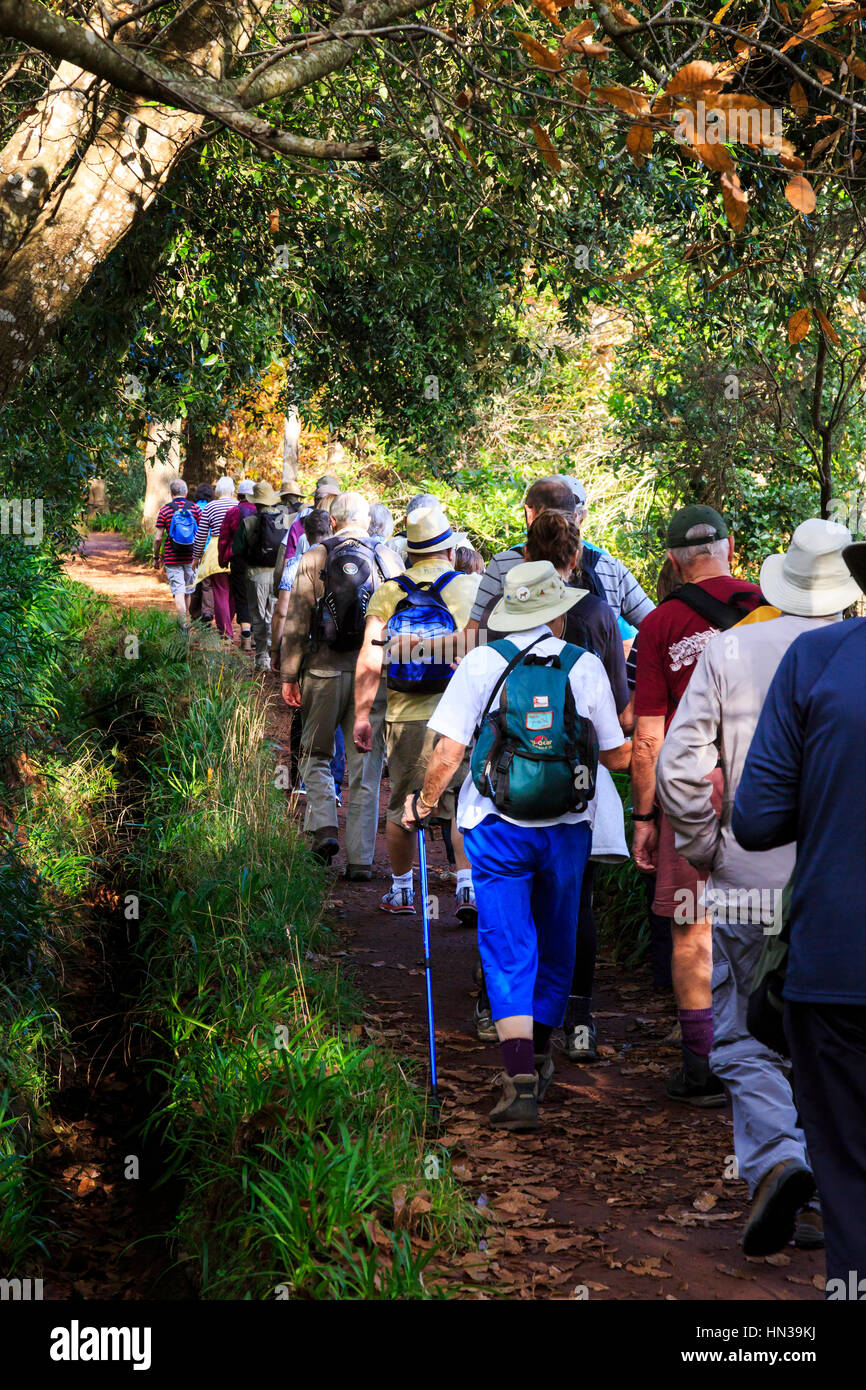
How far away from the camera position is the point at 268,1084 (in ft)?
15.9

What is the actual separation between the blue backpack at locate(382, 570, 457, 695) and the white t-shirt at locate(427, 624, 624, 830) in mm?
2265

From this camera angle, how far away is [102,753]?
10492mm

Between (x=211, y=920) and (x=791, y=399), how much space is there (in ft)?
25.1

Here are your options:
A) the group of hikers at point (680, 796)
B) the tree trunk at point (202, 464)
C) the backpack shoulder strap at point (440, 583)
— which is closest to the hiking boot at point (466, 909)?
the group of hikers at point (680, 796)

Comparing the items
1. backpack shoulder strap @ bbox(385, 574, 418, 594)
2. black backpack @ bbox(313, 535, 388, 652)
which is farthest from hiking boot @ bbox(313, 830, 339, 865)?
backpack shoulder strap @ bbox(385, 574, 418, 594)

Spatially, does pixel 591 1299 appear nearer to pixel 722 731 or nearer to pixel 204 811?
pixel 722 731

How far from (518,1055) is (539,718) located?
128 centimetres

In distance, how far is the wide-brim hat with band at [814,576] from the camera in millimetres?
3980

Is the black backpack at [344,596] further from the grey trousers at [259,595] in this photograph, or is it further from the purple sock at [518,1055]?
the grey trousers at [259,595]

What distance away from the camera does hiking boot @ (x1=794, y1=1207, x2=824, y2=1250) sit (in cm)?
430

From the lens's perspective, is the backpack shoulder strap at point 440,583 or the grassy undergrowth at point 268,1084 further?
the backpack shoulder strap at point 440,583

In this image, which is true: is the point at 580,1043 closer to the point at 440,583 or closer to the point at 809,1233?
the point at 809,1233

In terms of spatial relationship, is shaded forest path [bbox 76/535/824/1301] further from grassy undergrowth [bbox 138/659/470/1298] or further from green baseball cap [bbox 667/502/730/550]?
green baseball cap [bbox 667/502/730/550]

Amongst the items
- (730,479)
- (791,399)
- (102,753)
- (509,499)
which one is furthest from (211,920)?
(509,499)
